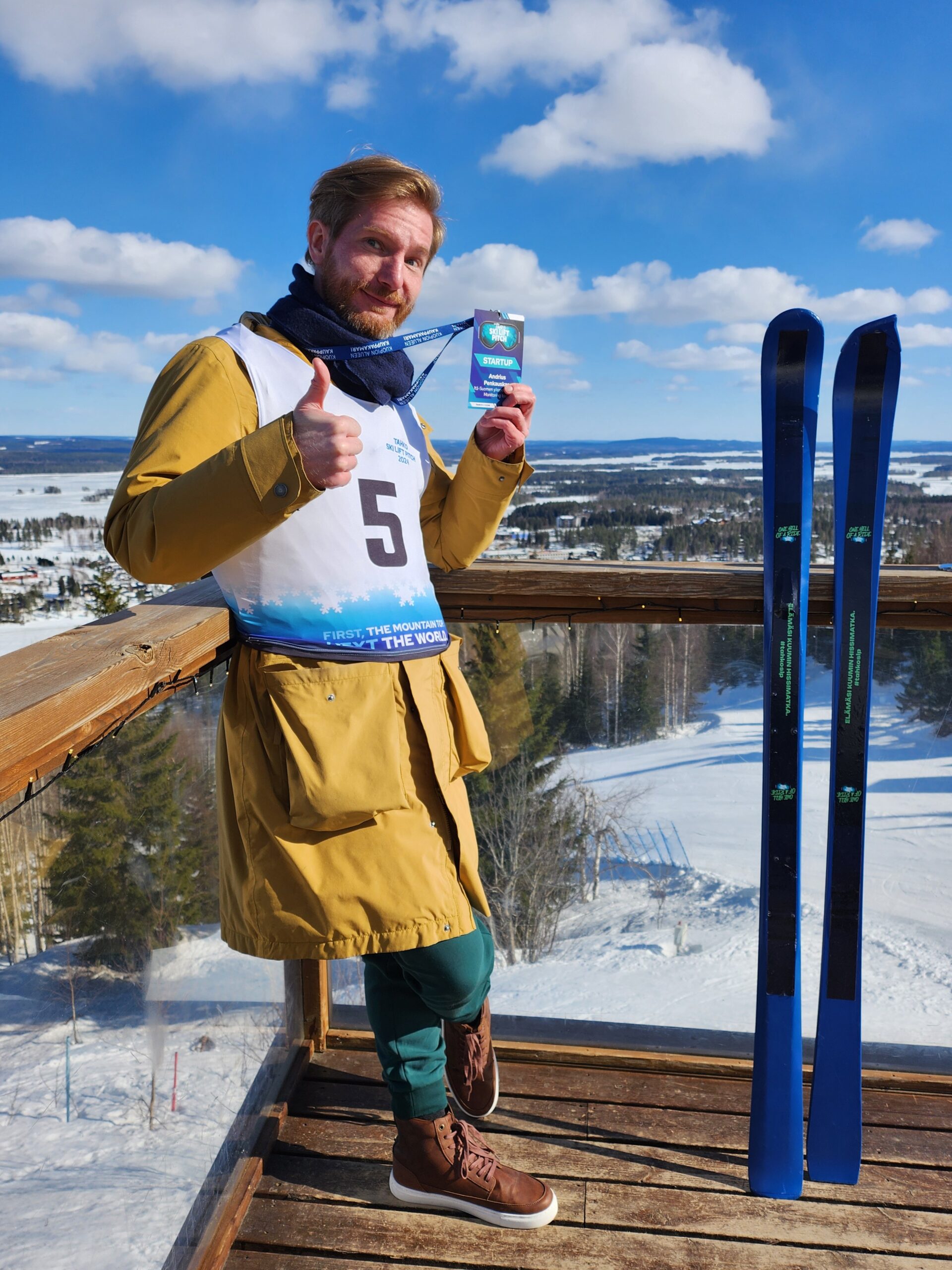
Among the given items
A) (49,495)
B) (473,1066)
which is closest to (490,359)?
(473,1066)

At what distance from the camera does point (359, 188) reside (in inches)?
55.8

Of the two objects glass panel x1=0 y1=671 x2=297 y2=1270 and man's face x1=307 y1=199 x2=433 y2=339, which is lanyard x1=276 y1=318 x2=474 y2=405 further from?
glass panel x1=0 y1=671 x2=297 y2=1270

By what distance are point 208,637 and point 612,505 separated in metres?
13.9

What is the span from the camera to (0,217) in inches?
5881

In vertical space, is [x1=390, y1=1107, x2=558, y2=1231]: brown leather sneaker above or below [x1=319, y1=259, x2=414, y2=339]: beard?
below

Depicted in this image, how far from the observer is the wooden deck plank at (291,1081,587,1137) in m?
1.69

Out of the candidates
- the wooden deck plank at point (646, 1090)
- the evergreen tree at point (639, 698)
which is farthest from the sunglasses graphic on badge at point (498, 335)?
the wooden deck plank at point (646, 1090)

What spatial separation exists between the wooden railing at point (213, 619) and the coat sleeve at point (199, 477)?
12 centimetres

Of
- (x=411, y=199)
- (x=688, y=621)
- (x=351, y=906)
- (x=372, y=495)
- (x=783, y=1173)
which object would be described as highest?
(x=411, y=199)

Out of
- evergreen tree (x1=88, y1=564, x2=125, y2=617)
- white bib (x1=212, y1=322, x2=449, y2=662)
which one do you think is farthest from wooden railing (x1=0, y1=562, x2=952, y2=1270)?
evergreen tree (x1=88, y1=564, x2=125, y2=617)

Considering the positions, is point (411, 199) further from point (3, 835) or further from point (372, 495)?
point (3, 835)

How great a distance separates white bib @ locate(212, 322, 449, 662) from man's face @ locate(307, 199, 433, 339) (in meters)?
0.15

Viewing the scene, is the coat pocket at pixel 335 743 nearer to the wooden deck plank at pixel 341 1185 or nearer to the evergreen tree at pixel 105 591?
the wooden deck plank at pixel 341 1185

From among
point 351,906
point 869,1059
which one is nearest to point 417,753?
point 351,906
